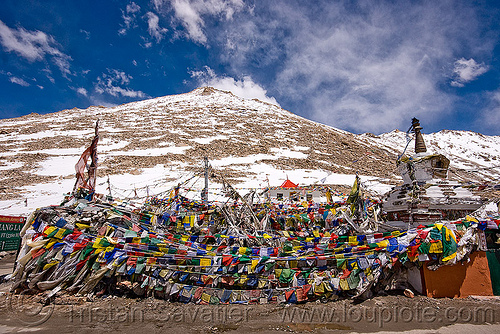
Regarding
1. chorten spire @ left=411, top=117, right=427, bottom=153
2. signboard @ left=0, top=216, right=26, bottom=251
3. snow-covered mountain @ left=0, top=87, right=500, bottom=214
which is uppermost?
snow-covered mountain @ left=0, top=87, right=500, bottom=214

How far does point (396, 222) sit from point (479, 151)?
320ft

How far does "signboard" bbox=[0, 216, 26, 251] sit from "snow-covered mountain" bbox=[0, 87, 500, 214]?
1021 cm

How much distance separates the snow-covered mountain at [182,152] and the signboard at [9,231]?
10208mm

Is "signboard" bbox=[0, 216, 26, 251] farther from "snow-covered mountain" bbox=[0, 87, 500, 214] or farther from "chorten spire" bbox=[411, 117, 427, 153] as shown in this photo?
"chorten spire" bbox=[411, 117, 427, 153]

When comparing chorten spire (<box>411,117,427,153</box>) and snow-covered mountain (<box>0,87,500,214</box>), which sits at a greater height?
snow-covered mountain (<box>0,87,500,214</box>)

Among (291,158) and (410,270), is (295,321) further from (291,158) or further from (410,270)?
(291,158)

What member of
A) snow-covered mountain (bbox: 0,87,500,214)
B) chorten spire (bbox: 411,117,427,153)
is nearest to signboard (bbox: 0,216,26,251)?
snow-covered mountain (bbox: 0,87,500,214)

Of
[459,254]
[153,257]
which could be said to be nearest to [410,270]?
[459,254]

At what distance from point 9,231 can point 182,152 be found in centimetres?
3588

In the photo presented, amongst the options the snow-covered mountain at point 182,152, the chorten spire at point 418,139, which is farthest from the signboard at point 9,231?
the chorten spire at point 418,139

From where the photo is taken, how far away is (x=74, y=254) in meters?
6.23

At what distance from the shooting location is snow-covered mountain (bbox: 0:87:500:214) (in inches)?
1252

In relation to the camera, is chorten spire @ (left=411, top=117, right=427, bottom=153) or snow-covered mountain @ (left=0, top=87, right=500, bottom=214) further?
snow-covered mountain @ (left=0, top=87, right=500, bottom=214)

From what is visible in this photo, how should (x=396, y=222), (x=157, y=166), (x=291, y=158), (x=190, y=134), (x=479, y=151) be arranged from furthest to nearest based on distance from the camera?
(x=479, y=151) < (x=190, y=134) < (x=291, y=158) < (x=157, y=166) < (x=396, y=222)
